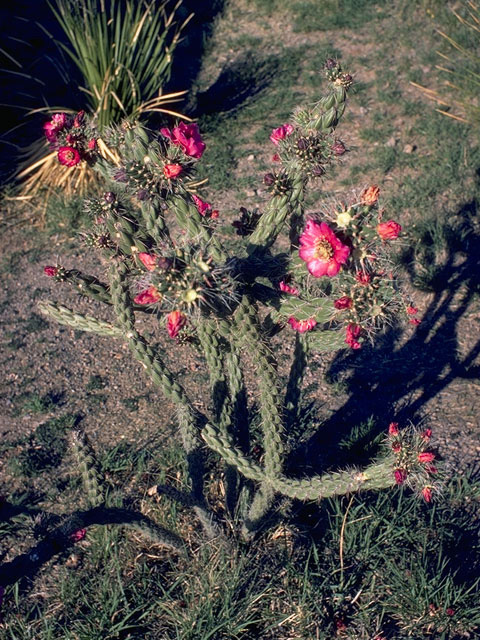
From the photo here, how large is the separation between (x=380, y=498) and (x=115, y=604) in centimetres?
145

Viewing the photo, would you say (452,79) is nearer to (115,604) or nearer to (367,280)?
(367,280)

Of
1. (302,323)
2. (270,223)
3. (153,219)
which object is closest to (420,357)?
(302,323)

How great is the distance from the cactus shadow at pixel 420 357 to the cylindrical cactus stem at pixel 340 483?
829 millimetres

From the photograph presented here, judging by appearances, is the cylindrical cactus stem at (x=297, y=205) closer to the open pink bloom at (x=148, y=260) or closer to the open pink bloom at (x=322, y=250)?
the open pink bloom at (x=322, y=250)

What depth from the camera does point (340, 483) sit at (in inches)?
116

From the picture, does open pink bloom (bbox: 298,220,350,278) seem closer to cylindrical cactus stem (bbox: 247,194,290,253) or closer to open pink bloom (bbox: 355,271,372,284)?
open pink bloom (bbox: 355,271,372,284)

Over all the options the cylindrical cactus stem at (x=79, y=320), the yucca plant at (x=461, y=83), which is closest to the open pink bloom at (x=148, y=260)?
the cylindrical cactus stem at (x=79, y=320)

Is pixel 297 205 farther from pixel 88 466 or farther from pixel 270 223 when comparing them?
pixel 88 466

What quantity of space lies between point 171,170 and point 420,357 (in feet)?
9.33

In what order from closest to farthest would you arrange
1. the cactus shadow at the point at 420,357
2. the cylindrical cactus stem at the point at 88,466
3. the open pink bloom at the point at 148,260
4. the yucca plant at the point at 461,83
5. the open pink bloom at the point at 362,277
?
the open pink bloom at the point at 362,277 → the open pink bloom at the point at 148,260 → the cylindrical cactus stem at the point at 88,466 → the cactus shadow at the point at 420,357 → the yucca plant at the point at 461,83

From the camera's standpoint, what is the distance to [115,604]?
3.07 m

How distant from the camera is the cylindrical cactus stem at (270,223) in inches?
110

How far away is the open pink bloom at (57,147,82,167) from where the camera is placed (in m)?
2.69

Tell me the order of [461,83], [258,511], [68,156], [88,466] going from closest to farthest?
[68,156] < [88,466] < [258,511] < [461,83]
